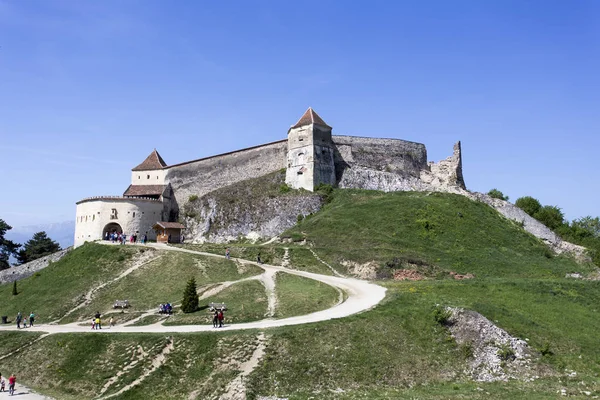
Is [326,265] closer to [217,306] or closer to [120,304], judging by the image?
[217,306]

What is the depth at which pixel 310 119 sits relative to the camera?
212 ft

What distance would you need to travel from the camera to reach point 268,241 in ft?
183

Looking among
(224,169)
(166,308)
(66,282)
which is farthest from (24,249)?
(166,308)

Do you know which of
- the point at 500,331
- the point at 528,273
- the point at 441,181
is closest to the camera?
the point at 500,331

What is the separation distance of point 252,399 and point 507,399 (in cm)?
1041

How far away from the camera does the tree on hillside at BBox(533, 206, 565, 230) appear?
202ft

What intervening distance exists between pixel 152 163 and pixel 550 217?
166 feet

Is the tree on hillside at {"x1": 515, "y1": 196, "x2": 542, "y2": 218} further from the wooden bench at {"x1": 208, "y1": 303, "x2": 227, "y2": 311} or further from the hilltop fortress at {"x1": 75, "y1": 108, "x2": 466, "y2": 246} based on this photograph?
the wooden bench at {"x1": 208, "y1": 303, "x2": 227, "y2": 311}

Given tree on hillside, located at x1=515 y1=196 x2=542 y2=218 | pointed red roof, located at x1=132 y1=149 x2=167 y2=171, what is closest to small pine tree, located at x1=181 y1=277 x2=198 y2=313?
pointed red roof, located at x1=132 y1=149 x2=167 y2=171

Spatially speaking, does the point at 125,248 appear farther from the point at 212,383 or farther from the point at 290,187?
the point at 212,383

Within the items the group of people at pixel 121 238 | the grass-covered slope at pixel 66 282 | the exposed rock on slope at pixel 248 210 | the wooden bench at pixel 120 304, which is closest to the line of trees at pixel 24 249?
the group of people at pixel 121 238

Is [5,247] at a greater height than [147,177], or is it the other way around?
[147,177]

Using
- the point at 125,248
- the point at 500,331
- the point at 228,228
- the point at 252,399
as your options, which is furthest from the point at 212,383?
the point at 228,228

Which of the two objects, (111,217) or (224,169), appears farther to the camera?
(224,169)
